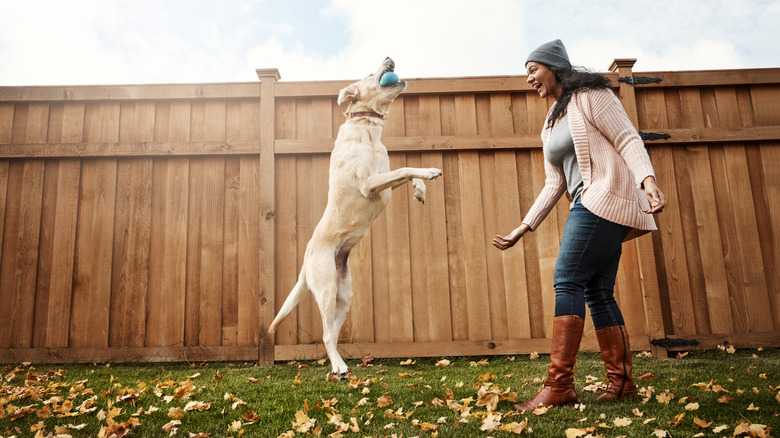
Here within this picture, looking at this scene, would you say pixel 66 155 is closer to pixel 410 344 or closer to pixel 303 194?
pixel 303 194

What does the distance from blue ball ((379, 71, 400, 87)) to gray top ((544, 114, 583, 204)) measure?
1.10 meters

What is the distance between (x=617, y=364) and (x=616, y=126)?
1.07 metres

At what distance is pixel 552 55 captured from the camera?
221cm

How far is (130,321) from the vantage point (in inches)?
159

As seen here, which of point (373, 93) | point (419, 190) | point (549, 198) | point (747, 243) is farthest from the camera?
point (747, 243)

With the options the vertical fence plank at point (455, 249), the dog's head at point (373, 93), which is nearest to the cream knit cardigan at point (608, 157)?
the dog's head at point (373, 93)

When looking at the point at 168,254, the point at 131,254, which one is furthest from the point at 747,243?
the point at 131,254

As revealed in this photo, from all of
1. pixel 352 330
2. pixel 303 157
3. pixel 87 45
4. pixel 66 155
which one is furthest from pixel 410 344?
pixel 87 45

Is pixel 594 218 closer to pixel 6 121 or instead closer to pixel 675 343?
pixel 675 343

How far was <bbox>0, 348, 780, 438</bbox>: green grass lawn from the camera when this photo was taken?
182 cm

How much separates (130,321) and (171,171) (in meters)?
Answer: 1.36

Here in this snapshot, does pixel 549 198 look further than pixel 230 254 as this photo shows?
No

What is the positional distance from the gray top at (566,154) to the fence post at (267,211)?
2.61 metres

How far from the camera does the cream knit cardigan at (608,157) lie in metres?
1.98
